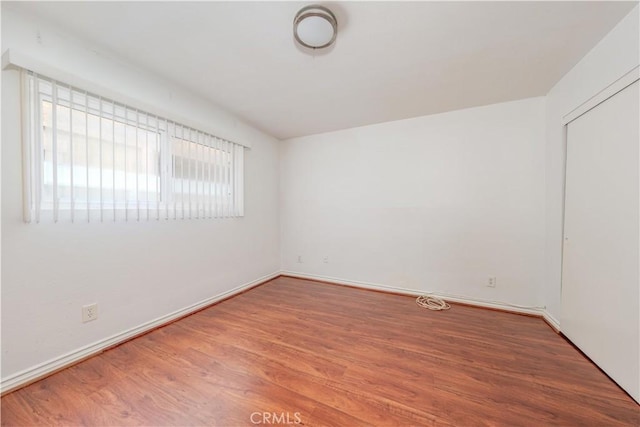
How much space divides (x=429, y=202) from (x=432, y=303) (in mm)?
1221

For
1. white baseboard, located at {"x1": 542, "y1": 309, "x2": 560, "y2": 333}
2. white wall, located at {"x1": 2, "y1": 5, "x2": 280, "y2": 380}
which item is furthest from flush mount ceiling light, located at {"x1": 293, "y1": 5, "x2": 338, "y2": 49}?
white baseboard, located at {"x1": 542, "y1": 309, "x2": 560, "y2": 333}

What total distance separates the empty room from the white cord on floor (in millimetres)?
36

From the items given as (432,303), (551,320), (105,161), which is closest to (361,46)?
(105,161)

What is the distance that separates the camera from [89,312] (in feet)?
5.45

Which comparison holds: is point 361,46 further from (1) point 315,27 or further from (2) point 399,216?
(2) point 399,216

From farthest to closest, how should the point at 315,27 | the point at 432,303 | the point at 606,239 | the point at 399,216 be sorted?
1. the point at 399,216
2. the point at 432,303
3. the point at 606,239
4. the point at 315,27

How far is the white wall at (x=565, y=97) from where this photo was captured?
1.40 m

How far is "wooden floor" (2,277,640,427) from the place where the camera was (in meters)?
1.19

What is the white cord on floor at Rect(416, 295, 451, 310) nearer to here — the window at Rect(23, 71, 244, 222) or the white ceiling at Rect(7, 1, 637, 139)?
the white ceiling at Rect(7, 1, 637, 139)

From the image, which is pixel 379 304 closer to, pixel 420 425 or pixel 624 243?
pixel 420 425

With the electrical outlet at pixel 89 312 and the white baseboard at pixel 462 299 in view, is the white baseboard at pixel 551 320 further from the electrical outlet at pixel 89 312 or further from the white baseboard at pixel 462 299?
the electrical outlet at pixel 89 312

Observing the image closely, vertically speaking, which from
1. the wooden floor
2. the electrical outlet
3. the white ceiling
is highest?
the white ceiling

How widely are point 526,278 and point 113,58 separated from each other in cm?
436

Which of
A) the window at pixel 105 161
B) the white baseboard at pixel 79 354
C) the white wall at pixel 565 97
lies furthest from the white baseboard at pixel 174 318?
the window at pixel 105 161
